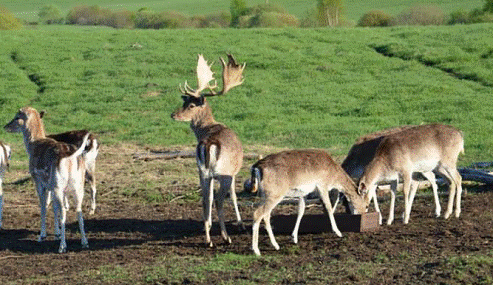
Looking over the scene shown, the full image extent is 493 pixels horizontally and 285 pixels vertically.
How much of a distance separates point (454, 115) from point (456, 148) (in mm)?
11312

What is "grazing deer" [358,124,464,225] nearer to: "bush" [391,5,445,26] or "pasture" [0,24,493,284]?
"pasture" [0,24,493,284]

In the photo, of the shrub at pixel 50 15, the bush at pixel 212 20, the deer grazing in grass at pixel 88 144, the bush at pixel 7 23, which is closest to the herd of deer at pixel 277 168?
the deer grazing in grass at pixel 88 144

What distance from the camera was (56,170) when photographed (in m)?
13.1

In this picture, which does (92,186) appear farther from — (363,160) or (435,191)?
(435,191)

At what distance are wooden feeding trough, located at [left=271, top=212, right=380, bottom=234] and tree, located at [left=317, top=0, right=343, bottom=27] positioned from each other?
50838mm

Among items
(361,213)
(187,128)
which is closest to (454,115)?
(187,128)

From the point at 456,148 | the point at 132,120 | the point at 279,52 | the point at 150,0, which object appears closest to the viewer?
the point at 456,148

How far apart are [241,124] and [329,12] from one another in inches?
1558

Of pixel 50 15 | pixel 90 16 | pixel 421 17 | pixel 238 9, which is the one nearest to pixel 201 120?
pixel 421 17

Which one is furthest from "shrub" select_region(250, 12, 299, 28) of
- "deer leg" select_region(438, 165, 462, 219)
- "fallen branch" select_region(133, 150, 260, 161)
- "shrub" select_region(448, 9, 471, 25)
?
"deer leg" select_region(438, 165, 462, 219)

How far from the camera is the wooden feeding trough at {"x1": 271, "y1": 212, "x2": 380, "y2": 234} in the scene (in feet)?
41.9

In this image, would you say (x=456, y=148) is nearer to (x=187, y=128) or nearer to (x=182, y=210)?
(x=182, y=210)

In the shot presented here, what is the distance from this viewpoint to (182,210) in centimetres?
1562

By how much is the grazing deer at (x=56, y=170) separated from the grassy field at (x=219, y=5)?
57.3m
